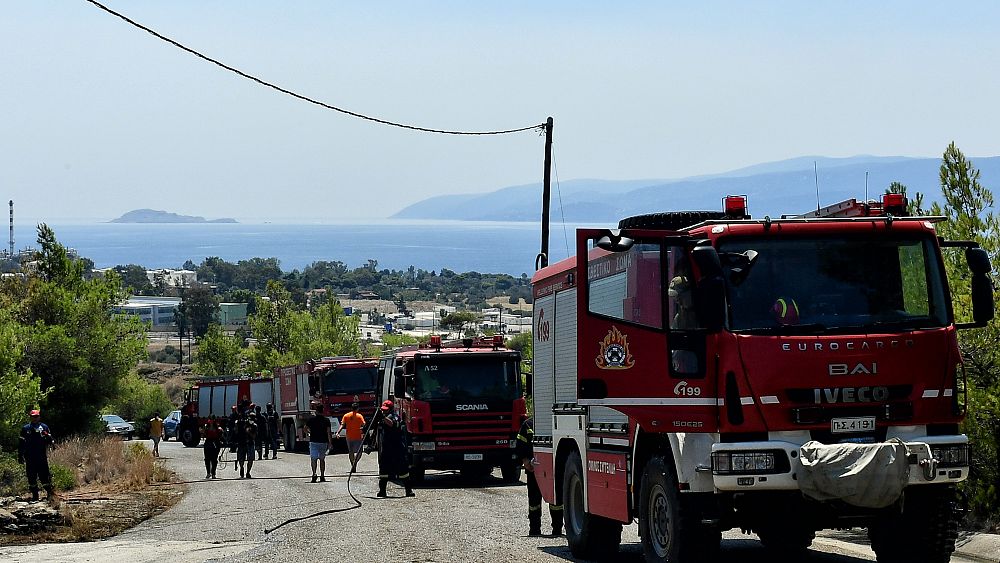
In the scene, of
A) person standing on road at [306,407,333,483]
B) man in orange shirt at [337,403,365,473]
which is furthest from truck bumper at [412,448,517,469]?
person standing on road at [306,407,333,483]

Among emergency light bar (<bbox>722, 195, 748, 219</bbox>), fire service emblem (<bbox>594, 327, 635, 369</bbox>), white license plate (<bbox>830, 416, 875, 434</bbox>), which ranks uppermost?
emergency light bar (<bbox>722, 195, 748, 219</bbox>)

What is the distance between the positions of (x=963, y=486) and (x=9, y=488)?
837 inches

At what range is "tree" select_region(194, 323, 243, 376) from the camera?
99562 mm

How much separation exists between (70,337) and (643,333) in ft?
119

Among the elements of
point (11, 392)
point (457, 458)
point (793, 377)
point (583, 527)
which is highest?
point (11, 392)

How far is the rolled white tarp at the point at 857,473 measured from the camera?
10.0 m

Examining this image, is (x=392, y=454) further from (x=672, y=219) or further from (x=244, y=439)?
(x=672, y=219)

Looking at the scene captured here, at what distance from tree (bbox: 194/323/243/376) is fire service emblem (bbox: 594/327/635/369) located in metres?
89.4

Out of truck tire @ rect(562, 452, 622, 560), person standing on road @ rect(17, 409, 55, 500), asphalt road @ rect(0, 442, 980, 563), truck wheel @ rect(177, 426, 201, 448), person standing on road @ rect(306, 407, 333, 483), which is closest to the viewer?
truck tire @ rect(562, 452, 622, 560)

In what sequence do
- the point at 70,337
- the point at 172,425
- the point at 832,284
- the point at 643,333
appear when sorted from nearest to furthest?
the point at 832,284, the point at 643,333, the point at 70,337, the point at 172,425

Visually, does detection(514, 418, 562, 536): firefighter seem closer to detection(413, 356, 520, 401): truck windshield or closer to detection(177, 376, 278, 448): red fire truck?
detection(413, 356, 520, 401): truck windshield

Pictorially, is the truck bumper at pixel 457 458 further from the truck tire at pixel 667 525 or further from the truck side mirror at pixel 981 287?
the truck side mirror at pixel 981 287

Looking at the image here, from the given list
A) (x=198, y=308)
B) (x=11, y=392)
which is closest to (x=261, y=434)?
(x=11, y=392)

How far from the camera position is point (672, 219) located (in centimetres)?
1224
